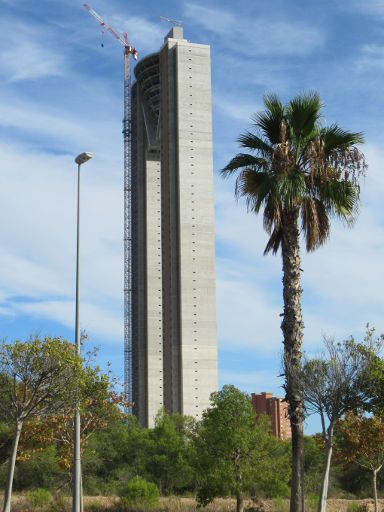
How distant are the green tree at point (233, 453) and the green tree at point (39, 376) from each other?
14250mm

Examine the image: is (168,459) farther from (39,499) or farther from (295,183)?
(295,183)

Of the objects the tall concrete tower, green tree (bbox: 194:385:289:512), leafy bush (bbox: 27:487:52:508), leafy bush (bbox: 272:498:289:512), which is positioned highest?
the tall concrete tower

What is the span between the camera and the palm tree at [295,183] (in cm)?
2206

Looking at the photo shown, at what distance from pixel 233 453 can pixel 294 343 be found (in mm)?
17207

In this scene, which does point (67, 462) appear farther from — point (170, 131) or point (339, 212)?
point (170, 131)

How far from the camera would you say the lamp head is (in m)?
26.5

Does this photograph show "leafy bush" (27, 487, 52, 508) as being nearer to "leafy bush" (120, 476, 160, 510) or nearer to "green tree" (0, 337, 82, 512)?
"leafy bush" (120, 476, 160, 510)

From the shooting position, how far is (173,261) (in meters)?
117

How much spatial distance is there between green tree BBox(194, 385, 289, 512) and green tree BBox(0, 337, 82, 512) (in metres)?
14.2

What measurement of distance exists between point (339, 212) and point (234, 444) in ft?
56.0

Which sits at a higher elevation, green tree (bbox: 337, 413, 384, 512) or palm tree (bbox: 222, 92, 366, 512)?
palm tree (bbox: 222, 92, 366, 512)

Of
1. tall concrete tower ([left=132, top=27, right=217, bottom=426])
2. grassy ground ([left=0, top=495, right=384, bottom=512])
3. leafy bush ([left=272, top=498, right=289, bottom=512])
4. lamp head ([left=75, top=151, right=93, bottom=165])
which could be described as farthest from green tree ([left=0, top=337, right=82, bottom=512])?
tall concrete tower ([left=132, top=27, right=217, bottom=426])

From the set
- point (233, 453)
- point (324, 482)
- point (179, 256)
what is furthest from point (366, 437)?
point (179, 256)

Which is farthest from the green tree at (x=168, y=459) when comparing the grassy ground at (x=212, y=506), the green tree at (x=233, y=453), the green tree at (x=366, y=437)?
the green tree at (x=366, y=437)
